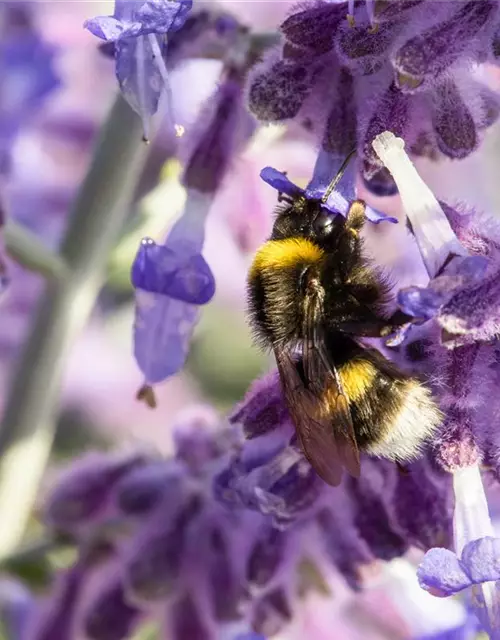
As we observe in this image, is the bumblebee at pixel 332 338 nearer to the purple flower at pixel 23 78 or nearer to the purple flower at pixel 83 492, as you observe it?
the purple flower at pixel 83 492

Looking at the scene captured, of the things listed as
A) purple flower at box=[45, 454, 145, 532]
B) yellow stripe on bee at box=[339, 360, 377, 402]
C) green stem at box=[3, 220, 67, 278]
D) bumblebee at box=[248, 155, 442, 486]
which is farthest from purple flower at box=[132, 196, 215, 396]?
purple flower at box=[45, 454, 145, 532]

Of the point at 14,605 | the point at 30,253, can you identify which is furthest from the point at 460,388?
the point at 14,605

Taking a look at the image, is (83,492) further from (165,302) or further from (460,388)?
(460,388)

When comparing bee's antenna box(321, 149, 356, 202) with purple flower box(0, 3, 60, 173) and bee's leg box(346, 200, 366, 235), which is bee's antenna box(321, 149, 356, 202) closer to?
bee's leg box(346, 200, 366, 235)

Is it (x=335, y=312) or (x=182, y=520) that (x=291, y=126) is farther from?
(x=182, y=520)

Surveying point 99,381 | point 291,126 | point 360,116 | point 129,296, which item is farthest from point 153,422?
point 360,116
